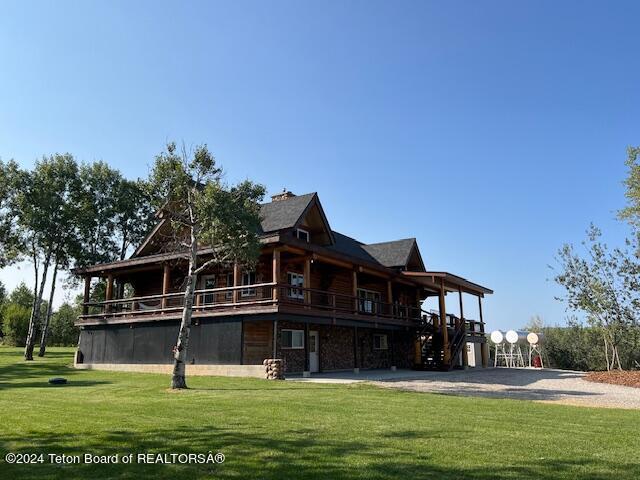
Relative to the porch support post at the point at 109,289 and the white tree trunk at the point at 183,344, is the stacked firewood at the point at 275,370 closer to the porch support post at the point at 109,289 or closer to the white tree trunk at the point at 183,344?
the white tree trunk at the point at 183,344

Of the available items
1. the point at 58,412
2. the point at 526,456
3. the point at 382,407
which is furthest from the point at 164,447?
the point at 382,407

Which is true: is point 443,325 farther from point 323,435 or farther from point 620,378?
point 323,435

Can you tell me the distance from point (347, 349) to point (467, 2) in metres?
17.1

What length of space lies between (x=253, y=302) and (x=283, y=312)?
4.60 ft

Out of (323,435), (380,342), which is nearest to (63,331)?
(380,342)

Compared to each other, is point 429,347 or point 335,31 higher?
point 335,31

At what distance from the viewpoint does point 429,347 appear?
28484 mm

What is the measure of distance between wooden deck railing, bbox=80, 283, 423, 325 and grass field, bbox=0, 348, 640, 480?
7512 millimetres

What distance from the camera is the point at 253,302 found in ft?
63.8

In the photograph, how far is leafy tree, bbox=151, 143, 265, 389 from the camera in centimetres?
1478

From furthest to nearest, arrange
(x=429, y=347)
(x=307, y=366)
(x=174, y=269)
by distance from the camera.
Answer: (x=429, y=347) < (x=174, y=269) < (x=307, y=366)

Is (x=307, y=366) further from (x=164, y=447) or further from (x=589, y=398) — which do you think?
(x=164, y=447)

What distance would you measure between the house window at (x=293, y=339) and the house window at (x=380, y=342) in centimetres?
702

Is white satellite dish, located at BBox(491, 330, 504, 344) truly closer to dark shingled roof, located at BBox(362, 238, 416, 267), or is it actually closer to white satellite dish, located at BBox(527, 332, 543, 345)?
white satellite dish, located at BBox(527, 332, 543, 345)
